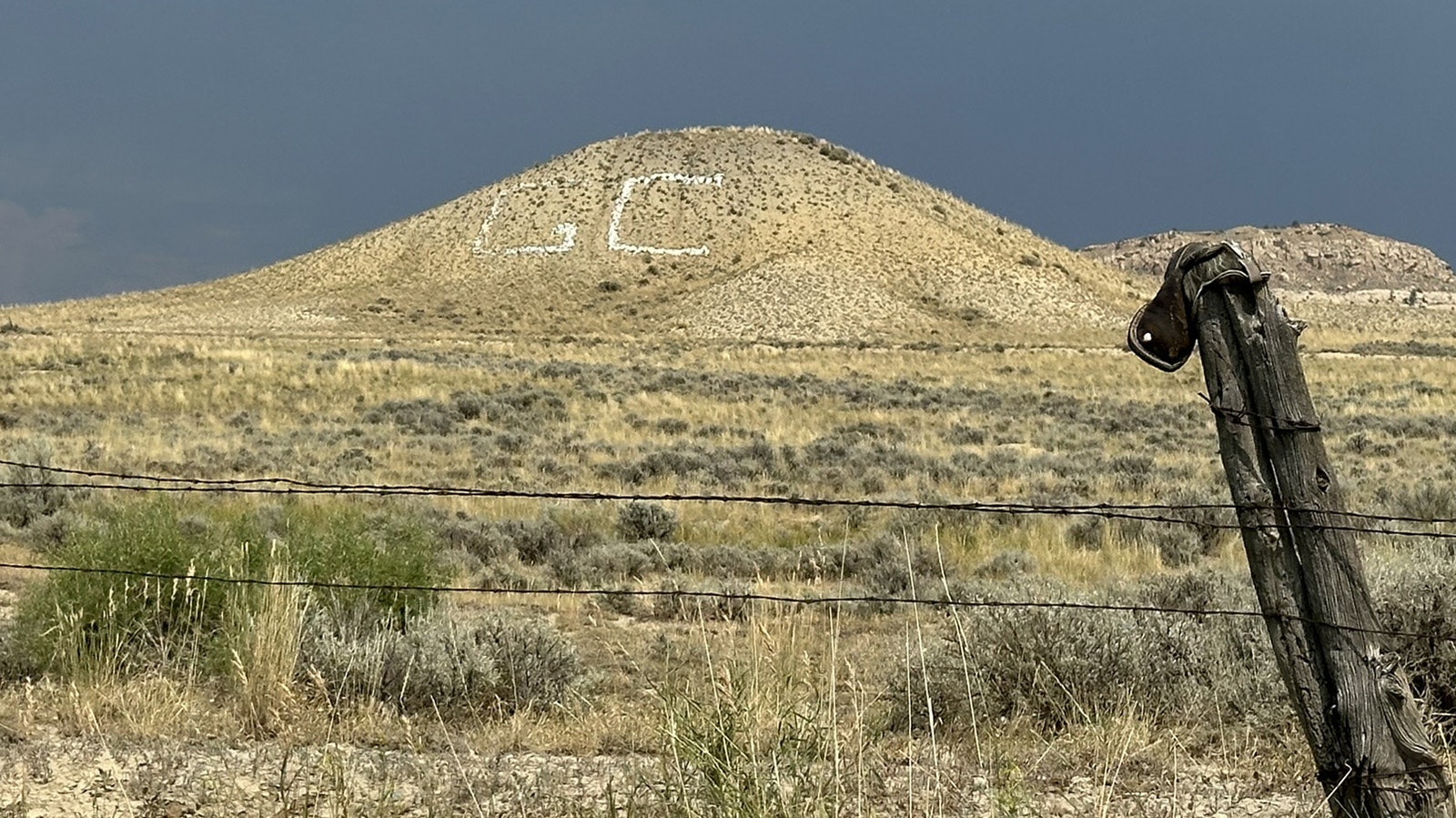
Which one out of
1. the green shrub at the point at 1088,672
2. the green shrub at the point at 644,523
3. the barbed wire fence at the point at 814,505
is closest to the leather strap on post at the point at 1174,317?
the barbed wire fence at the point at 814,505

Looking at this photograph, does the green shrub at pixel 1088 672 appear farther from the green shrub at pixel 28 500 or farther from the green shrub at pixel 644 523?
the green shrub at pixel 28 500

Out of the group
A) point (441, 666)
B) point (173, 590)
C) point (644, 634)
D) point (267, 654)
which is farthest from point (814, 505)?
point (173, 590)

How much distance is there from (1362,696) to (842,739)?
5.77ft

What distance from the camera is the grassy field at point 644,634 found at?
421 cm

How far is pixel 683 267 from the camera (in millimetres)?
72375

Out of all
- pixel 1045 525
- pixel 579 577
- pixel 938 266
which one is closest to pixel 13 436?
pixel 579 577

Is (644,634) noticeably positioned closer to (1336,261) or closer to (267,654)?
(267,654)

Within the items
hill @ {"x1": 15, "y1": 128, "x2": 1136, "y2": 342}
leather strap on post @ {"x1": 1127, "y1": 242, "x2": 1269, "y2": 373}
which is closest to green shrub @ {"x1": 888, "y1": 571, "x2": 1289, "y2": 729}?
leather strap on post @ {"x1": 1127, "y1": 242, "x2": 1269, "y2": 373}

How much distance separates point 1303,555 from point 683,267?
69973 millimetres

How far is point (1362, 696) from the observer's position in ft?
10.1

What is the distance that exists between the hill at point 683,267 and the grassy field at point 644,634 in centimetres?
4261

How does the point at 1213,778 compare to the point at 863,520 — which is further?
the point at 863,520

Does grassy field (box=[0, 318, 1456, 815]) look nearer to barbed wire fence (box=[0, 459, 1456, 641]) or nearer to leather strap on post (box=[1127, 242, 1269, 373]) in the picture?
barbed wire fence (box=[0, 459, 1456, 641])

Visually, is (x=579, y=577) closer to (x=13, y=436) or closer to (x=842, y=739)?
(x=842, y=739)
